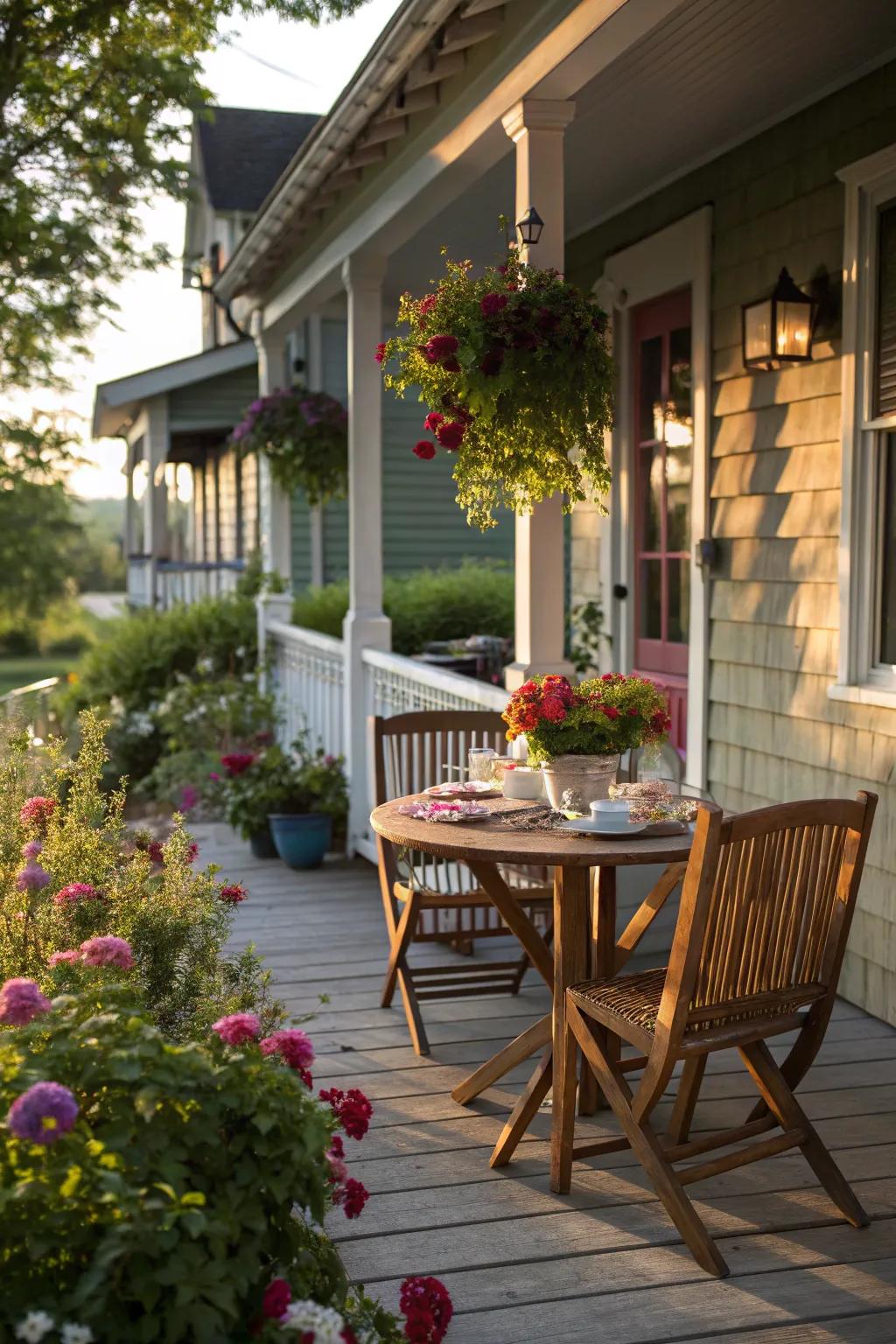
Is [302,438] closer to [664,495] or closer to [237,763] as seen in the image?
[237,763]

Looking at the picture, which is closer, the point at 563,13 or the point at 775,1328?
the point at 775,1328

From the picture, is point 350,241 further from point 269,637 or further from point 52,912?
point 52,912

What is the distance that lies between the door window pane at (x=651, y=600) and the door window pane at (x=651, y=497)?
9cm

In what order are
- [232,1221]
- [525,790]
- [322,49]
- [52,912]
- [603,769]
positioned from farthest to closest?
[322,49]
[525,790]
[603,769]
[52,912]
[232,1221]

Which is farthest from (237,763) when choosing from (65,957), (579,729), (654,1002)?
(65,957)

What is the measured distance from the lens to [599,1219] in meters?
3.07

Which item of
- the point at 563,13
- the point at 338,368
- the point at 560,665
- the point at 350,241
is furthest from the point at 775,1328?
the point at 338,368

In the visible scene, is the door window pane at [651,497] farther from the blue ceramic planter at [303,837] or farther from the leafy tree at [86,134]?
the leafy tree at [86,134]

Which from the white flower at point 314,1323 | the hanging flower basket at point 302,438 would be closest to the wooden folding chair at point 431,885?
the white flower at point 314,1323

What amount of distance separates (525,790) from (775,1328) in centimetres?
153

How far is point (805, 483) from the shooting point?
485 cm

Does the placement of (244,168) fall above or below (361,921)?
above

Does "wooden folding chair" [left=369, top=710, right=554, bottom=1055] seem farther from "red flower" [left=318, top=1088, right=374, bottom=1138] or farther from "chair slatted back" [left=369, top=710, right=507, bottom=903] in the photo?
"red flower" [left=318, top=1088, right=374, bottom=1138]

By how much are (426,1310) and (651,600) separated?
4.53 m
